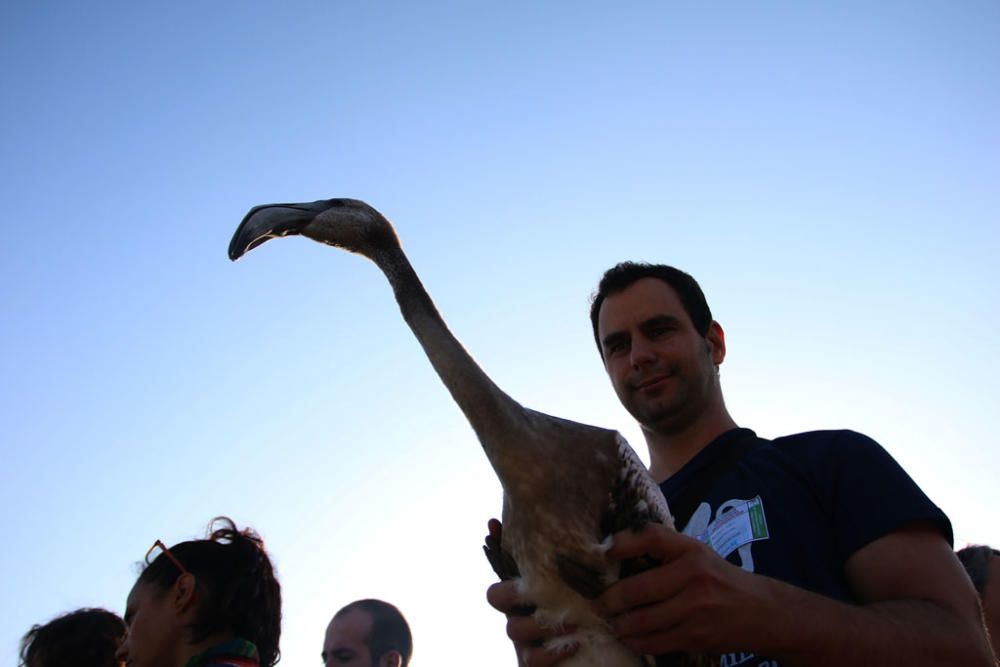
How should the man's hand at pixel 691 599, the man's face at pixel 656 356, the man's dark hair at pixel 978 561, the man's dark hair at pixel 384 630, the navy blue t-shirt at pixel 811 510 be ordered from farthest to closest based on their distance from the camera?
the man's dark hair at pixel 384 630 < the man's dark hair at pixel 978 561 < the man's face at pixel 656 356 < the navy blue t-shirt at pixel 811 510 < the man's hand at pixel 691 599

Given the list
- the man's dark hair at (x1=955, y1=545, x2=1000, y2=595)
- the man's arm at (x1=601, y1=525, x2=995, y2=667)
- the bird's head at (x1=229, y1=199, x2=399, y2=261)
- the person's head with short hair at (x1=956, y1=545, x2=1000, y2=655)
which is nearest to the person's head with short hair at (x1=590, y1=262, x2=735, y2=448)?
the bird's head at (x1=229, y1=199, x2=399, y2=261)

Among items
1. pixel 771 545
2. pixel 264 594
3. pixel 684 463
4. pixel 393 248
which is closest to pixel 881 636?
pixel 771 545

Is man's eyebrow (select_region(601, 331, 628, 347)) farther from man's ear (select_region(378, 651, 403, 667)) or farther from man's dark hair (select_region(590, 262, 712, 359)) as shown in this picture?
man's ear (select_region(378, 651, 403, 667))

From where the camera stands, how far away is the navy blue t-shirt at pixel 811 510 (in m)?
3.03

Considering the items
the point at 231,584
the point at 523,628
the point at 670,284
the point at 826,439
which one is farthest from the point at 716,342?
the point at 231,584

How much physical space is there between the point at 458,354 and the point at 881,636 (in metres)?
2.00

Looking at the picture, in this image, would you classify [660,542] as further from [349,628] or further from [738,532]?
[349,628]

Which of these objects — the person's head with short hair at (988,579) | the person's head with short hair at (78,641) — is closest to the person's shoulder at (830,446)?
the person's head with short hair at (988,579)

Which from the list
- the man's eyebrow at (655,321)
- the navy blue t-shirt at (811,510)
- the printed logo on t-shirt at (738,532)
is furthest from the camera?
the man's eyebrow at (655,321)

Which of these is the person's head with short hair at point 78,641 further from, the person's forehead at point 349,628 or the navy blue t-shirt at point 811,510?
the navy blue t-shirt at point 811,510

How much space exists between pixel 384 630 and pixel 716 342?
4.84m

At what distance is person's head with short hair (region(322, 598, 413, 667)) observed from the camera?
7.67 m

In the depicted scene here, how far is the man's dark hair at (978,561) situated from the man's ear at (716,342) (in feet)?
7.11

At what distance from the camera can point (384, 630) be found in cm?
789
